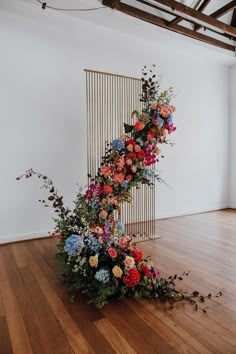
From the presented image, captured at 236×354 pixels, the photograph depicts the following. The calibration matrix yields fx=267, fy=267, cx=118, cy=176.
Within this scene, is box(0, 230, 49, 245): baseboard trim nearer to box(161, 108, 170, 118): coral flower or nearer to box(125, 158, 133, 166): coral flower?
box(125, 158, 133, 166): coral flower

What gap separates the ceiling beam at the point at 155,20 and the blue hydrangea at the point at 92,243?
117 inches

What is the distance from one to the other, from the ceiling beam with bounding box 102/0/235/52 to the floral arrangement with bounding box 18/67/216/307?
1.16 meters

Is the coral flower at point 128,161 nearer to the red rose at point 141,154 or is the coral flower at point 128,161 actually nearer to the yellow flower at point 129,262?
the red rose at point 141,154

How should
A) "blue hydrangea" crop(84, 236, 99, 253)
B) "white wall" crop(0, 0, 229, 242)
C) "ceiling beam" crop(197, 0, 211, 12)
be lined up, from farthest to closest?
"ceiling beam" crop(197, 0, 211, 12) < "white wall" crop(0, 0, 229, 242) < "blue hydrangea" crop(84, 236, 99, 253)

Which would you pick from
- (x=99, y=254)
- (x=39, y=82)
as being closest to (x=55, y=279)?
(x=99, y=254)

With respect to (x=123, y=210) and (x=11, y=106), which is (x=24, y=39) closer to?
(x=11, y=106)

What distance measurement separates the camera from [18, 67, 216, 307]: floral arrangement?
7.55ft

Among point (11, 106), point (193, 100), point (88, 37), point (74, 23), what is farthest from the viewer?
point (193, 100)

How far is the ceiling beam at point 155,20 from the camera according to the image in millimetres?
3521

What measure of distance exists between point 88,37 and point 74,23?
33 centimetres

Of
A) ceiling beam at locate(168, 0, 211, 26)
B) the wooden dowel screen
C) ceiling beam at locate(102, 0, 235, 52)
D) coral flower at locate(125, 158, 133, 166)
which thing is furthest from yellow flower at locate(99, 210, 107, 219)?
ceiling beam at locate(168, 0, 211, 26)

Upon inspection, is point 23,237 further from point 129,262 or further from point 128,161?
point 129,262

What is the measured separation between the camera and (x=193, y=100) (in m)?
5.54

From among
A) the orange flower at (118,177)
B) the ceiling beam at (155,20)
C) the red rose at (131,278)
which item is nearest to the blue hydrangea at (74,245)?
the red rose at (131,278)
